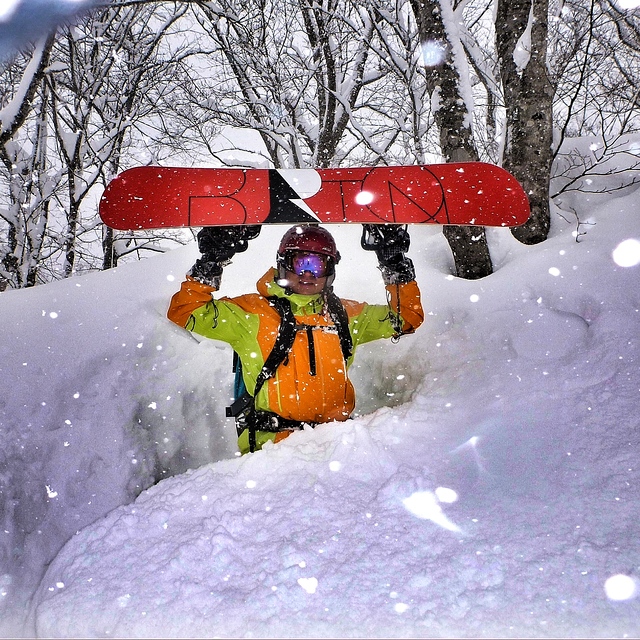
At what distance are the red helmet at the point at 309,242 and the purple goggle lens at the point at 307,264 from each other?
0.12 ft

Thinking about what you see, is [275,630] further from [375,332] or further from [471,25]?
[471,25]

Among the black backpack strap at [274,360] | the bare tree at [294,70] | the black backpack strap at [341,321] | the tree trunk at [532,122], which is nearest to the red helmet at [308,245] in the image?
the black backpack strap at [341,321]

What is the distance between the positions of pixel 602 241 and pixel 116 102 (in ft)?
28.3

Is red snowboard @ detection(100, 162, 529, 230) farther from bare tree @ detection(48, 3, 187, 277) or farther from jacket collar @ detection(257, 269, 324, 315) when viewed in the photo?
bare tree @ detection(48, 3, 187, 277)

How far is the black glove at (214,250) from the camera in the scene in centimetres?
253

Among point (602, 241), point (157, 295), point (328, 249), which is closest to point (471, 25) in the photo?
point (602, 241)

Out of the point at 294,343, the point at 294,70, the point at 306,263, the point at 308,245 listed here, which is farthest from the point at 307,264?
the point at 294,70

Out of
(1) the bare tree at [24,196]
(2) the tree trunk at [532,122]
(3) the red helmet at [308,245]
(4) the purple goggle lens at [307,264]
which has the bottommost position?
(4) the purple goggle lens at [307,264]

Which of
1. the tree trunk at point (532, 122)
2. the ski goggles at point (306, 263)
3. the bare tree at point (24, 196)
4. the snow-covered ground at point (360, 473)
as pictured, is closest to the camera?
the snow-covered ground at point (360, 473)

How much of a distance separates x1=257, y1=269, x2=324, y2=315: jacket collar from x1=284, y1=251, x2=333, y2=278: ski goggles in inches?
5.1

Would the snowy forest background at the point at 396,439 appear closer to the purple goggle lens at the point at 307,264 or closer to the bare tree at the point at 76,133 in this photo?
the purple goggle lens at the point at 307,264

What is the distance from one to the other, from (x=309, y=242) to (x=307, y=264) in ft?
0.47

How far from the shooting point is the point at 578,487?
1.60 metres

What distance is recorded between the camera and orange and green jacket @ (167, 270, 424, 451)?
8.39ft
